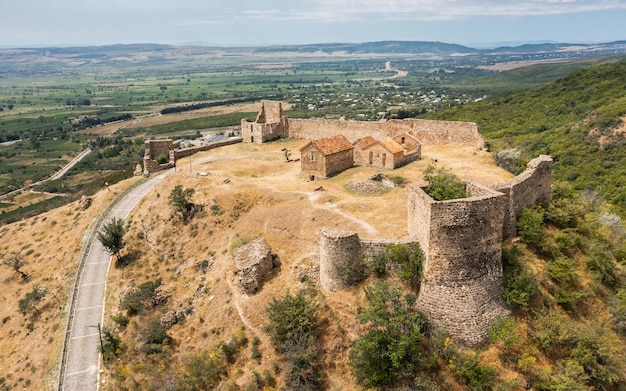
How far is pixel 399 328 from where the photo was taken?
1969 cm

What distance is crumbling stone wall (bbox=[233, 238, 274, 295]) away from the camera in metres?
26.6

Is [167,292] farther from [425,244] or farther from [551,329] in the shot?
[551,329]

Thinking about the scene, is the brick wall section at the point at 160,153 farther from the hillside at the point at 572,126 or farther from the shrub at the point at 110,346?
the hillside at the point at 572,126

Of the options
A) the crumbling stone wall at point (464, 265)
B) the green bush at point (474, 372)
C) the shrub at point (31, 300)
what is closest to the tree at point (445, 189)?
the crumbling stone wall at point (464, 265)

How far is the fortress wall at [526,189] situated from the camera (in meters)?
23.4

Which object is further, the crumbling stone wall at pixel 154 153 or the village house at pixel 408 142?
the crumbling stone wall at pixel 154 153

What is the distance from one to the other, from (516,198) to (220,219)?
21.0 metres

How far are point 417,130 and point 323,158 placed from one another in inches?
577

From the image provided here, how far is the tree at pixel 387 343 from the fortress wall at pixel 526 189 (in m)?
7.75

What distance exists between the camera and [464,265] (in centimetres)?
1975

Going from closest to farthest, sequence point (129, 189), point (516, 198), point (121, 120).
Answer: point (516, 198) → point (129, 189) → point (121, 120)

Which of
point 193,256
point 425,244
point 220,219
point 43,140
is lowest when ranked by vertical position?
point 43,140

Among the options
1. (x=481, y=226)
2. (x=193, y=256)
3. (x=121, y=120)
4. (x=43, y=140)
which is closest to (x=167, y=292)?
(x=193, y=256)

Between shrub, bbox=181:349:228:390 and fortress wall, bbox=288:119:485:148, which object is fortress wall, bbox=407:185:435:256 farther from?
fortress wall, bbox=288:119:485:148
